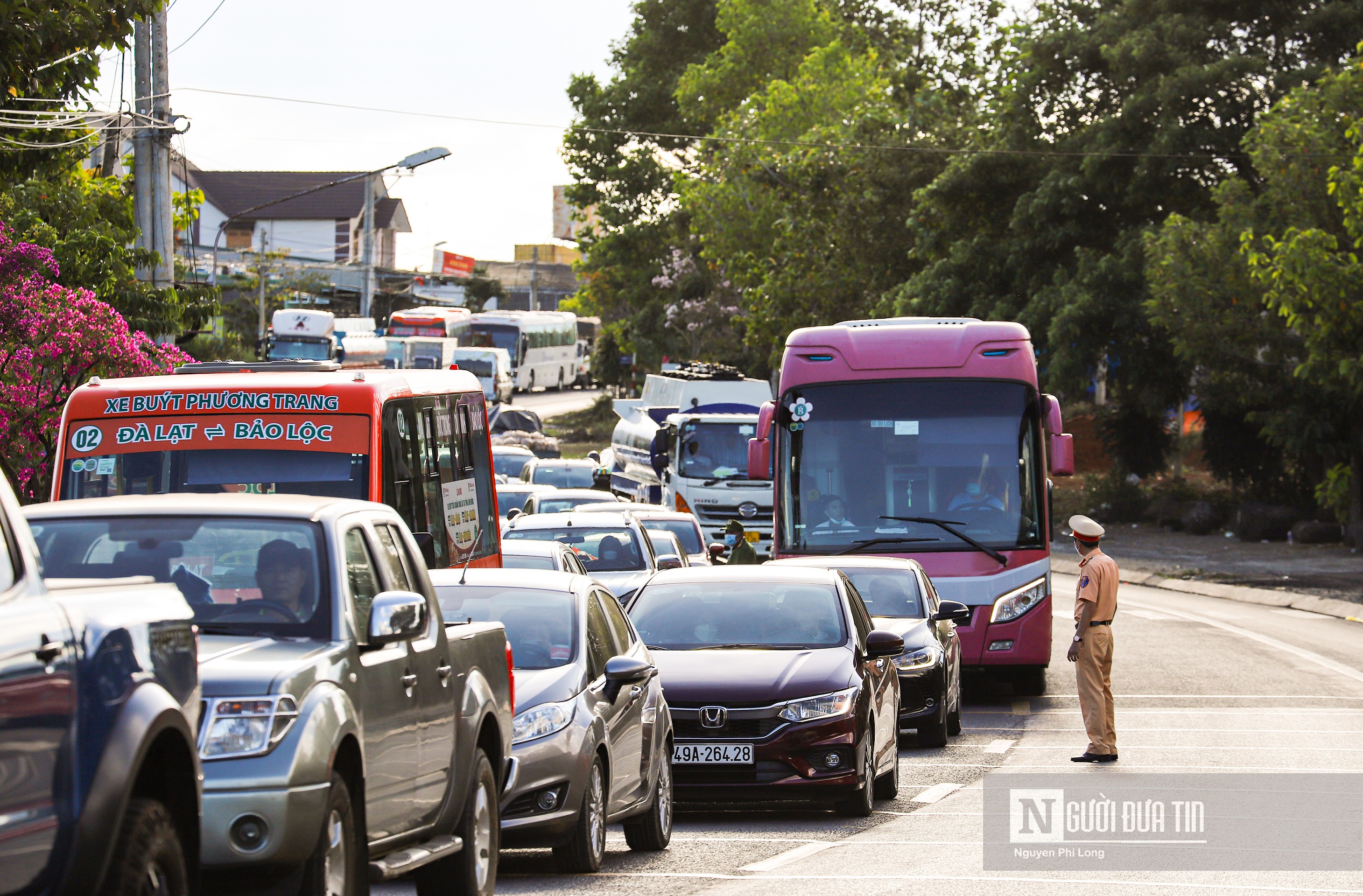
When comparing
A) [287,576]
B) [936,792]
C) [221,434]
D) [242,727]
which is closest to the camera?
[242,727]

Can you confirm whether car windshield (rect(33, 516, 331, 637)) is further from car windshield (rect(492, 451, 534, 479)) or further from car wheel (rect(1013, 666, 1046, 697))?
car windshield (rect(492, 451, 534, 479))

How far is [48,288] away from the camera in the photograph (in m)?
17.5

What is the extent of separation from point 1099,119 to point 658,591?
3467 centimetres

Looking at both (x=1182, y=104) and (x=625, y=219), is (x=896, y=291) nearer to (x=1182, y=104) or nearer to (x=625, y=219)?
(x=1182, y=104)

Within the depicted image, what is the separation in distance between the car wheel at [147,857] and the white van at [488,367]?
65.8 meters

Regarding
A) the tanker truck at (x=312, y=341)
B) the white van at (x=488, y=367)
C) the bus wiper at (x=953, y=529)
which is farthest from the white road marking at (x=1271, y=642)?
the white van at (x=488, y=367)

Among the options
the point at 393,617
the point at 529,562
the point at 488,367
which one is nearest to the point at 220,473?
the point at 529,562

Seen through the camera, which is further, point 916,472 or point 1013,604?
point 916,472

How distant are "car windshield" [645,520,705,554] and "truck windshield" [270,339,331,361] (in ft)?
121

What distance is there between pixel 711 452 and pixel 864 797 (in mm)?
23676

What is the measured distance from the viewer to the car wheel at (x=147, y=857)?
14.7 ft

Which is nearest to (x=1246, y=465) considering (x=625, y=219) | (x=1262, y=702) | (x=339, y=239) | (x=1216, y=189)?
(x=1216, y=189)

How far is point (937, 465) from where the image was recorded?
18578 mm

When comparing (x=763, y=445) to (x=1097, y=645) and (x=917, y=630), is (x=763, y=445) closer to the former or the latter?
(x=917, y=630)
